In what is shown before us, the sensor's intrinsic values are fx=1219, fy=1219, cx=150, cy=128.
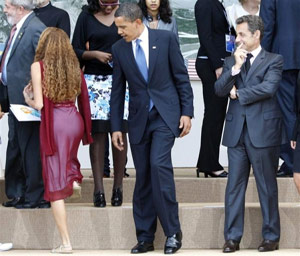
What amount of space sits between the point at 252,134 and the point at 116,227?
1279 millimetres

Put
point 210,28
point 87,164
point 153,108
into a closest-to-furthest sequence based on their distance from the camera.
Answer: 1. point 153,108
2. point 210,28
3. point 87,164

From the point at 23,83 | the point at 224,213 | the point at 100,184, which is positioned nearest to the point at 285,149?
the point at 224,213

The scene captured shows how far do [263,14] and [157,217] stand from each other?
6.05 ft

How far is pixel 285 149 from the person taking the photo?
9.62m

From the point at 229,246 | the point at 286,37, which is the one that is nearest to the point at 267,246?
the point at 229,246

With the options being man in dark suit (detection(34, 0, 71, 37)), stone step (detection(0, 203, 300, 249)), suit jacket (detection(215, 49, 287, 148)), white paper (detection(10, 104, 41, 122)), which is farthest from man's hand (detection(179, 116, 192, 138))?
man in dark suit (detection(34, 0, 71, 37))

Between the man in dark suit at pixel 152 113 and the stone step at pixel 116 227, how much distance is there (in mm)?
314

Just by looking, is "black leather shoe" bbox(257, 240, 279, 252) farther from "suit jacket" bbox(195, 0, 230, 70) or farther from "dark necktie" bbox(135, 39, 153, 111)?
"suit jacket" bbox(195, 0, 230, 70)

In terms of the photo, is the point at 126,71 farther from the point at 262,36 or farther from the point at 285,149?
the point at 285,149

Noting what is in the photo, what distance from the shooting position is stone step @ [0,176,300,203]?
953cm

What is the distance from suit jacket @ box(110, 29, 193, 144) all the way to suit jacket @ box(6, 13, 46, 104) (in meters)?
0.77

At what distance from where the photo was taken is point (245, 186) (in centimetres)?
872

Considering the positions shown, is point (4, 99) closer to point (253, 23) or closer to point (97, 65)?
point (97, 65)

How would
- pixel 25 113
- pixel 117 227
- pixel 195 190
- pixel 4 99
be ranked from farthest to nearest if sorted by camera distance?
pixel 195 190, pixel 4 99, pixel 117 227, pixel 25 113
